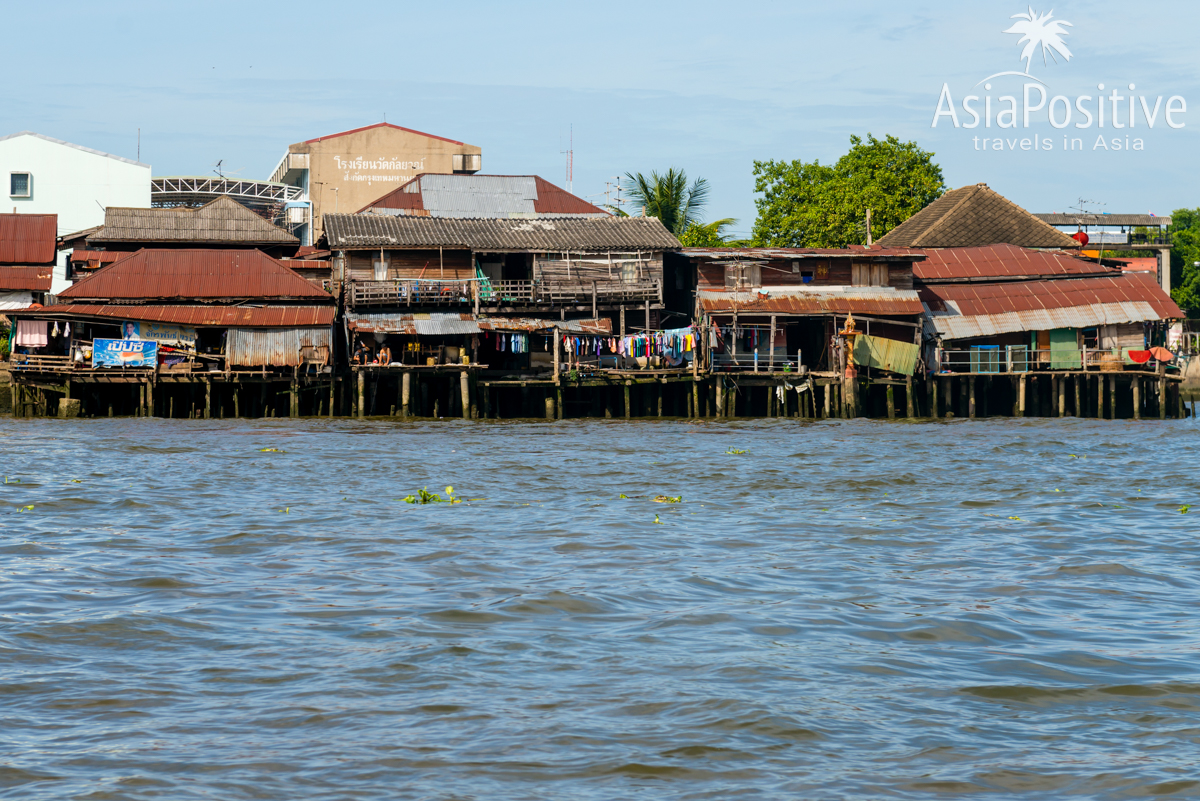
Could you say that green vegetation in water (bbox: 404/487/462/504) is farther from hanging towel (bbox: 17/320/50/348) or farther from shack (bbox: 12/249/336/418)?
hanging towel (bbox: 17/320/50/348)

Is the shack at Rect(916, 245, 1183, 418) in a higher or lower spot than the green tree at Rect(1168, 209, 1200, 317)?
lower

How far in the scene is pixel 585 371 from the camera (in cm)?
3728

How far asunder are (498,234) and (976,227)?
72.9 ft

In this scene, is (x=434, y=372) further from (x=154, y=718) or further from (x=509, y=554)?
(x=154, y=718)

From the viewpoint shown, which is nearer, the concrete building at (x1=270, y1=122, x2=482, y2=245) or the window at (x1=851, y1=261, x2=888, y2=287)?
the window at (x1=851, y1=261, x2=888, y2=287)

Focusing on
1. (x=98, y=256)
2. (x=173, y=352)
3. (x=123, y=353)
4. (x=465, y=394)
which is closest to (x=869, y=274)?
(x=465, y=394)

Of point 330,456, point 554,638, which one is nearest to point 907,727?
point 554,638

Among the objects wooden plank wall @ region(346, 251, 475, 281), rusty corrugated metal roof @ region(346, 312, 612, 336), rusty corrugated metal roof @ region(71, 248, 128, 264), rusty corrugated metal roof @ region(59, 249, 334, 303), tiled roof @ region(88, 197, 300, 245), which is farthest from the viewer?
tiled roof @ region(88, 197, 300, 245)

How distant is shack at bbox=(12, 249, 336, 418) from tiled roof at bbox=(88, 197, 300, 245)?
5209 mm

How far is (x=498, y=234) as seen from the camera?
4119cm

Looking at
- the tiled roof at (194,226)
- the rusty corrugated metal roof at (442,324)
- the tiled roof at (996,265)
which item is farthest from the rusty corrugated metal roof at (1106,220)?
the tiled roof at (194,226)

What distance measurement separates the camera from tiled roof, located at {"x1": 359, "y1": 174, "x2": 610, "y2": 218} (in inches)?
Result: 1783

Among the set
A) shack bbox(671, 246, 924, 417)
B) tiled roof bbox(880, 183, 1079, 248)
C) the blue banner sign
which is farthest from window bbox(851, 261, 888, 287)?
the blue banner sign

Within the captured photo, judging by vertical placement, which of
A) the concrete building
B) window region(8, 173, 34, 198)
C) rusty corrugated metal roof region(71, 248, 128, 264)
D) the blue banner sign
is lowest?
the blue banner sign
